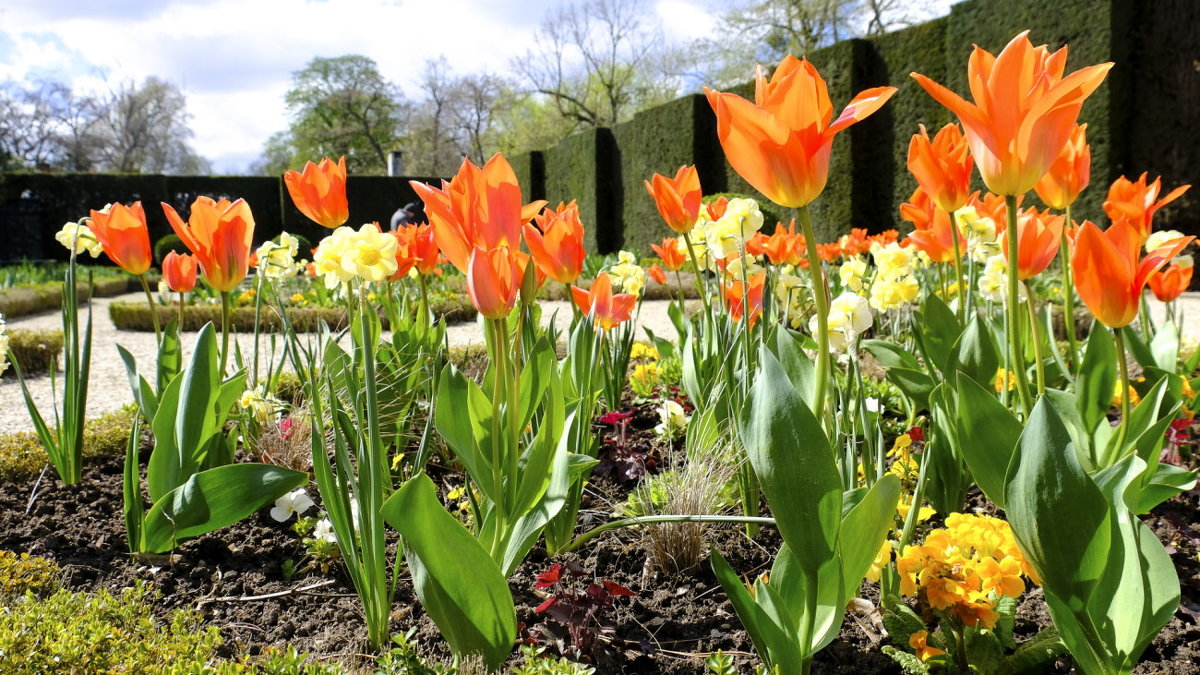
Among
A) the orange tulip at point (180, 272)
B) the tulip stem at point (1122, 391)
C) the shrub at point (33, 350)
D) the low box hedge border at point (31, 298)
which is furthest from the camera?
the low box hedge border at point (31, 298)

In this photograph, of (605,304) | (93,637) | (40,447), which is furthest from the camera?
(40,447)

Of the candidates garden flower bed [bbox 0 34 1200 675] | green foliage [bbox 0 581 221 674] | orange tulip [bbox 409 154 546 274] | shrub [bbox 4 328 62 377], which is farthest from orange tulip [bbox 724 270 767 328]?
shrub [bbox 4 328 62 377]

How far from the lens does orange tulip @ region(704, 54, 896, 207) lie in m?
1.05

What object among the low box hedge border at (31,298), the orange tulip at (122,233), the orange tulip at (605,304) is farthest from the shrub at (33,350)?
the orange tulip at (605,304)

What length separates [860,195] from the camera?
35.0 ft

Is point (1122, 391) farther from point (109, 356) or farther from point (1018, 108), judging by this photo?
point (109, 356)

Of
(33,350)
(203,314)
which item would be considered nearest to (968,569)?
(33,350)

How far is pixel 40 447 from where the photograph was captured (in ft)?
9.02

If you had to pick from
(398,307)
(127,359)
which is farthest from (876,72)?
(127,359)

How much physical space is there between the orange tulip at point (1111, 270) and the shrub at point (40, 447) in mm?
2655

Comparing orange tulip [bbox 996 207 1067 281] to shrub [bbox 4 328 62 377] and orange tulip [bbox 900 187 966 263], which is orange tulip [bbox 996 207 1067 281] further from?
shrub [bbox 4 328 62 377]

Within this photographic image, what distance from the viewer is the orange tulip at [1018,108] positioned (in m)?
1.06

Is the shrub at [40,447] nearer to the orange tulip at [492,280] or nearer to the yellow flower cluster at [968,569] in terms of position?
the orange tulip at [492,280]

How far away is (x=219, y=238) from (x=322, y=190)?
0.88 feet
